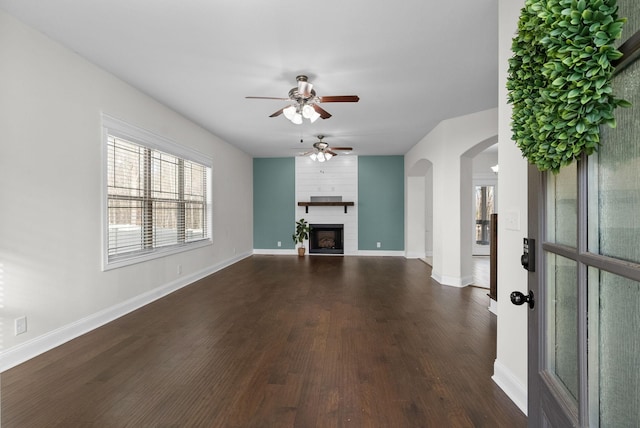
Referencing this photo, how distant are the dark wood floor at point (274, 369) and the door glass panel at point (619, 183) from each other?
149 centimetres

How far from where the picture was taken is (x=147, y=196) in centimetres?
391

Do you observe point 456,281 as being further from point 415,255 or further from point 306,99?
point 306,99

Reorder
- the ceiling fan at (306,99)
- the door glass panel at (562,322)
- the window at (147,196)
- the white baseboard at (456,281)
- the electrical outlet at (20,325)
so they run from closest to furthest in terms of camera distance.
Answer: the door glass panel at (562,322)
the electrical outlet at (20,325)
the ceiling fan at (306,99)
the window at (147,196)
the white baseboard at (456,281)

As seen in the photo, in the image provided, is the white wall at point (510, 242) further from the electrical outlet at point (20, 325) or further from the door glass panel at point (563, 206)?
the electrical outlet at point (20, 325)

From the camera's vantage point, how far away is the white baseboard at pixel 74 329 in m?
2.26

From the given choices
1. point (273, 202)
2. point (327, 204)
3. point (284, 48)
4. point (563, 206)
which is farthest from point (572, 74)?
point (273, 202)

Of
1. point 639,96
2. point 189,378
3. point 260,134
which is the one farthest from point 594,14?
point 260,134

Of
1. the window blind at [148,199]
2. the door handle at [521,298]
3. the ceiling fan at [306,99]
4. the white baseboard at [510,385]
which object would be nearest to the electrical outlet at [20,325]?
the window blind at [148,199]

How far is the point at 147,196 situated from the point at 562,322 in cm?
437

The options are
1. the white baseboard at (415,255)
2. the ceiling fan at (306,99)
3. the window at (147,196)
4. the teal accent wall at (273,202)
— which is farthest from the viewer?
the teal accent wall at (273,202)

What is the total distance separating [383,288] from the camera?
4.59m

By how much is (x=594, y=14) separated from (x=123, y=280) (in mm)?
4230

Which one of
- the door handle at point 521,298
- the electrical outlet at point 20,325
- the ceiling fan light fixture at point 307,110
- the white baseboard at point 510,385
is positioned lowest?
the white baseboard at point 510,385

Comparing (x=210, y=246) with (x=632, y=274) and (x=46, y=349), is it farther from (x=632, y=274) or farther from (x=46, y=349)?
(x=632, y=274)
